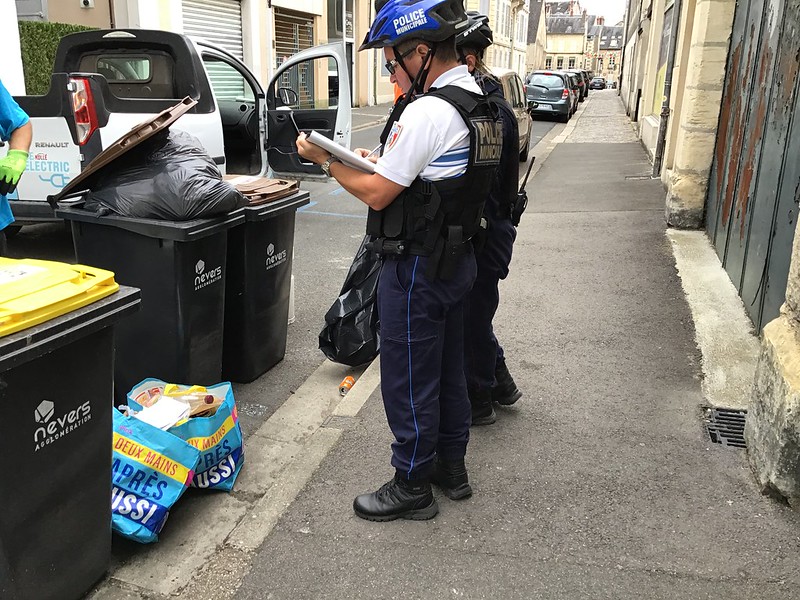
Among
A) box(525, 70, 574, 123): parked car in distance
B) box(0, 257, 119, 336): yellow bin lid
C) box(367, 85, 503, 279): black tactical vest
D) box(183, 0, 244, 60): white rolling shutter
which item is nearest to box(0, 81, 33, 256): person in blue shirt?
box(0, 257, 119, 336): yellow bin lid

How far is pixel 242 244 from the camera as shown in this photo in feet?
12.5

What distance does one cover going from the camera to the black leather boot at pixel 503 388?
3674 mm

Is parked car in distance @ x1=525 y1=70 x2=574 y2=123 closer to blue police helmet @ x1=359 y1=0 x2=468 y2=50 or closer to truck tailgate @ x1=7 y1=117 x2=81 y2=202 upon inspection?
truck tailgate @ x1=7 y1=117 x2=81 y2=202

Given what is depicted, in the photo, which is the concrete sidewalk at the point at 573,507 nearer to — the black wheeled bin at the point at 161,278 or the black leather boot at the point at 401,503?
the black leather boot at the point at 401,503

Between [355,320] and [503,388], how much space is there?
1.00m

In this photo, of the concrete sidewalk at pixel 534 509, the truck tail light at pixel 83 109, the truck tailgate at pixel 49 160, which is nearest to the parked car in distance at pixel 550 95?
the truck tailgate at pixel 49 160

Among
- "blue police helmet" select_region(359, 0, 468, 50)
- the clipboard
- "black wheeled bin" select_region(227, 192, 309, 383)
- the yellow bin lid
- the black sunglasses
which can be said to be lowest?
"black wheeled bin" select_region(227, 192, 309, 383)

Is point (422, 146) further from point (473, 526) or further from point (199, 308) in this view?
point (199, 308)

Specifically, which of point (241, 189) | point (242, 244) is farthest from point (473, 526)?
point (241, 189)

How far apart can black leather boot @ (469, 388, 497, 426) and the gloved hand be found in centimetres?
246

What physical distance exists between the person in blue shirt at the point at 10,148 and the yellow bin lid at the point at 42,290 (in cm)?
135

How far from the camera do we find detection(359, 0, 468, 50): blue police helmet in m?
2.35

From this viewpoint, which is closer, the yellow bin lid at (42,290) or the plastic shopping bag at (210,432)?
the yellow bin lid at (42,290)

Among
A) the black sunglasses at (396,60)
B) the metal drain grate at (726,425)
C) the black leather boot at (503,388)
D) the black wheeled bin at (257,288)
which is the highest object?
the black sunglasses at (396,60)
